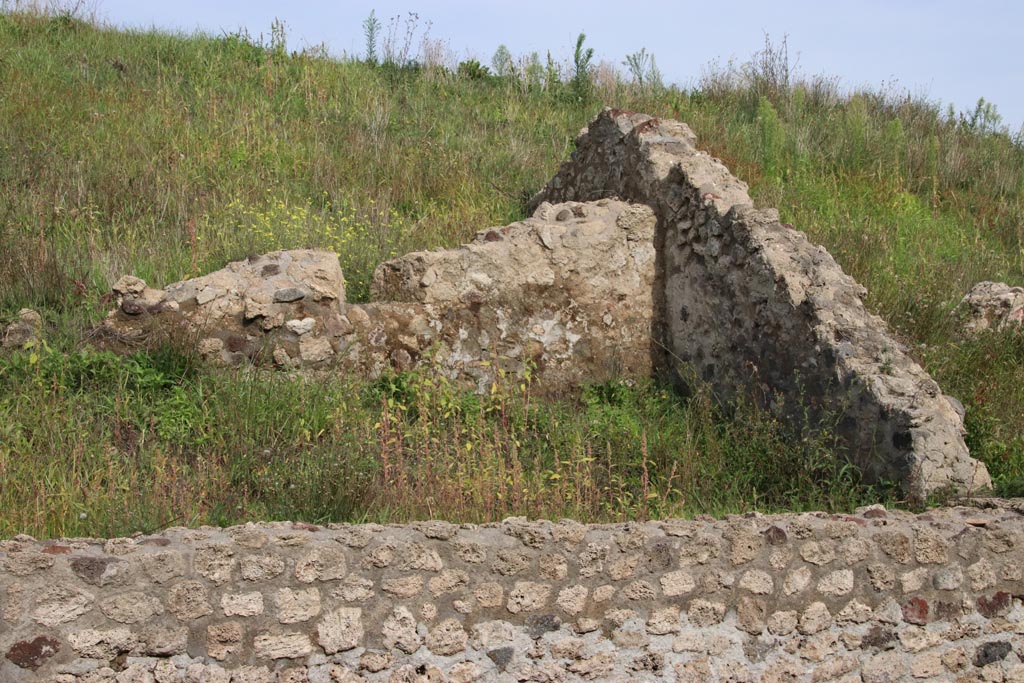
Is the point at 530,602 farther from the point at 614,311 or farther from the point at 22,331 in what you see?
the point at 22,331

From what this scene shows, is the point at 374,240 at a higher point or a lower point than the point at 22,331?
higher

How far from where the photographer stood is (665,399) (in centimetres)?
736

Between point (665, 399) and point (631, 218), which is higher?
point (631, 218)

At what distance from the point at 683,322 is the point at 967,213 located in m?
6.63

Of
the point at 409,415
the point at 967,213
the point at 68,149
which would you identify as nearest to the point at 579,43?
the point at 967,213

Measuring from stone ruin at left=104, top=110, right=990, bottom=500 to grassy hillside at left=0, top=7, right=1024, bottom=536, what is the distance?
296 mm

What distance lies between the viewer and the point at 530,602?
396 cm

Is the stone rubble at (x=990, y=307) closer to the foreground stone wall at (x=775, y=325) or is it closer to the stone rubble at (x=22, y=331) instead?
the foreground stone wall at (x=775, y=325)

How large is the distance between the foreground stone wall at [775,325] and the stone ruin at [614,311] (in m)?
0.01

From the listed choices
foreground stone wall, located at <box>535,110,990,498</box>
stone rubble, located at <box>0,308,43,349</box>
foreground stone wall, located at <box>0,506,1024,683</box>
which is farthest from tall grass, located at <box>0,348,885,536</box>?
foreground stone wall, located at <box>0,506,1024,683</box>

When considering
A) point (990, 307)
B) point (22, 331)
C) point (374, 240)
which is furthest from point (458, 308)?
point (990, 307)

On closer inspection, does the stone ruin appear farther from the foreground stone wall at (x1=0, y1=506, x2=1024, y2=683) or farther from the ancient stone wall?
the foreground stone wall at (x1=0, y1=506, x2=1024, y2=683)

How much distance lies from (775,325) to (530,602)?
3.42 m

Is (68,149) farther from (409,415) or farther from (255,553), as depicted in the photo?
(255,553)
